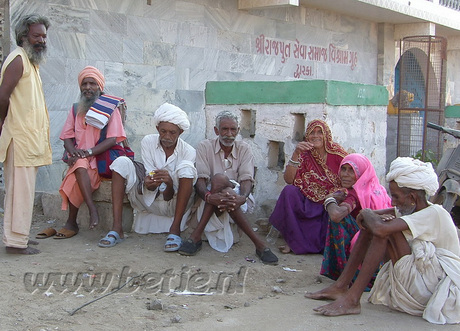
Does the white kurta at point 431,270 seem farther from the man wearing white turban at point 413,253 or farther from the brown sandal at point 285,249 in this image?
the brown sandal at point 285,249

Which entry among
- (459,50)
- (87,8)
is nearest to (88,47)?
(87,8)

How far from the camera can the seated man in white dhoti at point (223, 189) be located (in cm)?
484

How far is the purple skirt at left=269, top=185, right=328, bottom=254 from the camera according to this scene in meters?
5.09

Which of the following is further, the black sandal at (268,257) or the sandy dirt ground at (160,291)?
the black sandal at (268,257)

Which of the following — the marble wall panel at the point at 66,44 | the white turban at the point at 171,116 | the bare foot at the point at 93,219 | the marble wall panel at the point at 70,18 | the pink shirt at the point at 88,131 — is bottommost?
the bare foot at the point at 93,219

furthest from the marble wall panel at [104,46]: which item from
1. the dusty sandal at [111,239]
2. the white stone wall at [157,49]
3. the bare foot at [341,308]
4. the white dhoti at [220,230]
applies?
the bare foot at [341,308]

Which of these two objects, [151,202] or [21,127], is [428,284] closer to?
[151,202]

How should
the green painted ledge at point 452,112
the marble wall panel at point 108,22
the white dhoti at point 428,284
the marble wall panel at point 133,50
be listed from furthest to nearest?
the green painted ledge at point 452,112 < the marble wall panel at point 133,50 < the marble wall panel at point 108,22 < the white dhoti at point 428,284

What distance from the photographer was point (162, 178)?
16.6 feet

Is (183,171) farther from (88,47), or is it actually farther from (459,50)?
(459,50)

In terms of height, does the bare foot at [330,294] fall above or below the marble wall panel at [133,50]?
below

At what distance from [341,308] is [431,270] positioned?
565 millimetres

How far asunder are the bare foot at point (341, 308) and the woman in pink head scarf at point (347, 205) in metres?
0.72

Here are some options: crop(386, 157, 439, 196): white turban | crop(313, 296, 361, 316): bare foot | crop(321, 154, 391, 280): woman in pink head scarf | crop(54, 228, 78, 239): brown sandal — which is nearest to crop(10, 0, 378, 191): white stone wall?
crop(54, 228, 78, 239): brown sandal
